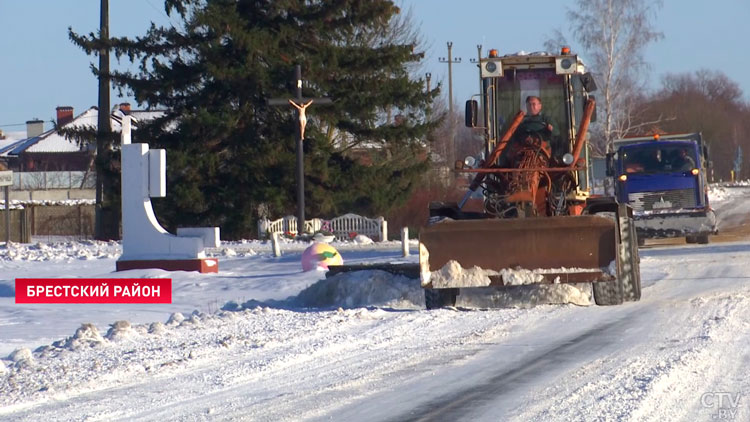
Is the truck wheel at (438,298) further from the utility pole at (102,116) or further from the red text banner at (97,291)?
the utility pole at (102,116)

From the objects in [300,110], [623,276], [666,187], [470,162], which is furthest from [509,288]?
[300,110]

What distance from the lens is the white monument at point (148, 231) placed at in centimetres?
1923

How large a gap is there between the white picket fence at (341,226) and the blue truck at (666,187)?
358 inches

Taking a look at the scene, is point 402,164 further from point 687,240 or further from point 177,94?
point 687,240

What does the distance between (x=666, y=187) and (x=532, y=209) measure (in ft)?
38.1

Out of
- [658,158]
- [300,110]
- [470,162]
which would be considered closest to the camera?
[470,162]

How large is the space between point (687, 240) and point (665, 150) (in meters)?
2.14

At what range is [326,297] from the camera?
552 inches

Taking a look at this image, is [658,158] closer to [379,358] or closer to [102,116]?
[379,358]

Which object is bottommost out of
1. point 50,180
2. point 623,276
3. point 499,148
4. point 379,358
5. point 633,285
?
point 379,358

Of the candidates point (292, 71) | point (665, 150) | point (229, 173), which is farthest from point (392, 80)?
point (665, 150)

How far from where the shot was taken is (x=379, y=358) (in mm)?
9031

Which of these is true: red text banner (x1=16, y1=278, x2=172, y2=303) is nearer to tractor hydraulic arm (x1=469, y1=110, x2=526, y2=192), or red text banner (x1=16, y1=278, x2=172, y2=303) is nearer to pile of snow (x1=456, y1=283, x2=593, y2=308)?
pile of snow (x1=456, y1=283, x2=593, y2=308)

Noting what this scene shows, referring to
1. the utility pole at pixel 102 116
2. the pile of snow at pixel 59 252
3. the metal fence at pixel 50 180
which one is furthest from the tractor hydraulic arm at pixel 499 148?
the metal fence at pixel 50 180
